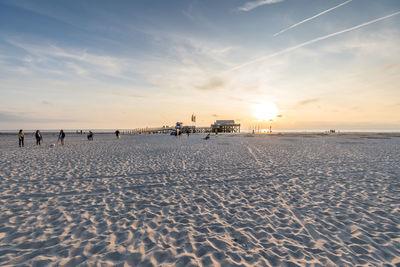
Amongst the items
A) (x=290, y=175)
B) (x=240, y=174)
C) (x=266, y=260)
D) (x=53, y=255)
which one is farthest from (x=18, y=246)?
(x=290, y=175)

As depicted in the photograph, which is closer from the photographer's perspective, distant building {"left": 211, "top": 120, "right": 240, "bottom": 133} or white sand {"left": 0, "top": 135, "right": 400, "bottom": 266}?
white sand {"left": 0, "top": 135, "right": 400, "bottom": 266}

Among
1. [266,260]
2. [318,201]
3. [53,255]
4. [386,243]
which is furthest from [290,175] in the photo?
[53,255]

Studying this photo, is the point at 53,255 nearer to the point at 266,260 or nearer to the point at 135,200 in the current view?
the point at 135,200

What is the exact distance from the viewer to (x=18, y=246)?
3.70 meters

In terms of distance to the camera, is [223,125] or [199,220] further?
[223,125]

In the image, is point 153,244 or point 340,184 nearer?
point 153,244

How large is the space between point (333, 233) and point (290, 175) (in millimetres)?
4938

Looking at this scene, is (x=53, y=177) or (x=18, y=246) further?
(x=53, y=177)

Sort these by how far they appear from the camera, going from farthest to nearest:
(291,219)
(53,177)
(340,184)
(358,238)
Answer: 1. (53,177)
2. (340,184)
3. (291,219)
4. (358,238)

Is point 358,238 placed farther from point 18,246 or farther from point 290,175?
point 18,246

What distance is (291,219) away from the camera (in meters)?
4.88

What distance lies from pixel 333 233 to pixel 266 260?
193 cm

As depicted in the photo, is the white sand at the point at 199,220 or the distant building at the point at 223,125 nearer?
the white sand at the point at 199,220

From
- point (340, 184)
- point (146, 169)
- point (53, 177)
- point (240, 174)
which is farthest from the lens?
point (146, 169)
